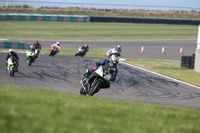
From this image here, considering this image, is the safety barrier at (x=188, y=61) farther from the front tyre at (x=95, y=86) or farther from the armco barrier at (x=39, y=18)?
the armco barrier at (x=39, y=18)

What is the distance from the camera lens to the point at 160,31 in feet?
198

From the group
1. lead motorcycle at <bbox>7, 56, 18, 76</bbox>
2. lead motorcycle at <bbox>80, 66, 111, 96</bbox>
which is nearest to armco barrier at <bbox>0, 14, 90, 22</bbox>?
lead motorcycle at <bbox>7, 56, 18, 76</bbox>

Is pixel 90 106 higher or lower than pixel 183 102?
higher

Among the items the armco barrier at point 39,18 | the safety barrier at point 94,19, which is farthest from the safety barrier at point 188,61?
the armco barrier at point 39,18

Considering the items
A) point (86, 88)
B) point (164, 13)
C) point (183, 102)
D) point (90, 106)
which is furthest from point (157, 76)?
point (164, 13)

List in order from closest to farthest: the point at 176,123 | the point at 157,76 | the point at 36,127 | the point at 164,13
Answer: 1. the point at 36,127
2. the point at 176,123
3. the point at 157,76
4. the point at 164,13

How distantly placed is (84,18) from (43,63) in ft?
131

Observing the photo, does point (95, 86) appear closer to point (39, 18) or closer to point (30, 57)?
point (30, 57)

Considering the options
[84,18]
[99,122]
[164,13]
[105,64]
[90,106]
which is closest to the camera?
[99,122]

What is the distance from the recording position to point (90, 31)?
56844 millimetres

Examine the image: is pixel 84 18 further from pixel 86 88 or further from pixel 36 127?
pixel 36 127

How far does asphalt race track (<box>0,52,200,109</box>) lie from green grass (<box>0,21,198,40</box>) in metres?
27.8

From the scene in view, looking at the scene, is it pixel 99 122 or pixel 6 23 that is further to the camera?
pixel 6 23

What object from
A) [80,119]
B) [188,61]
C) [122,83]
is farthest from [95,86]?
[188,61]
